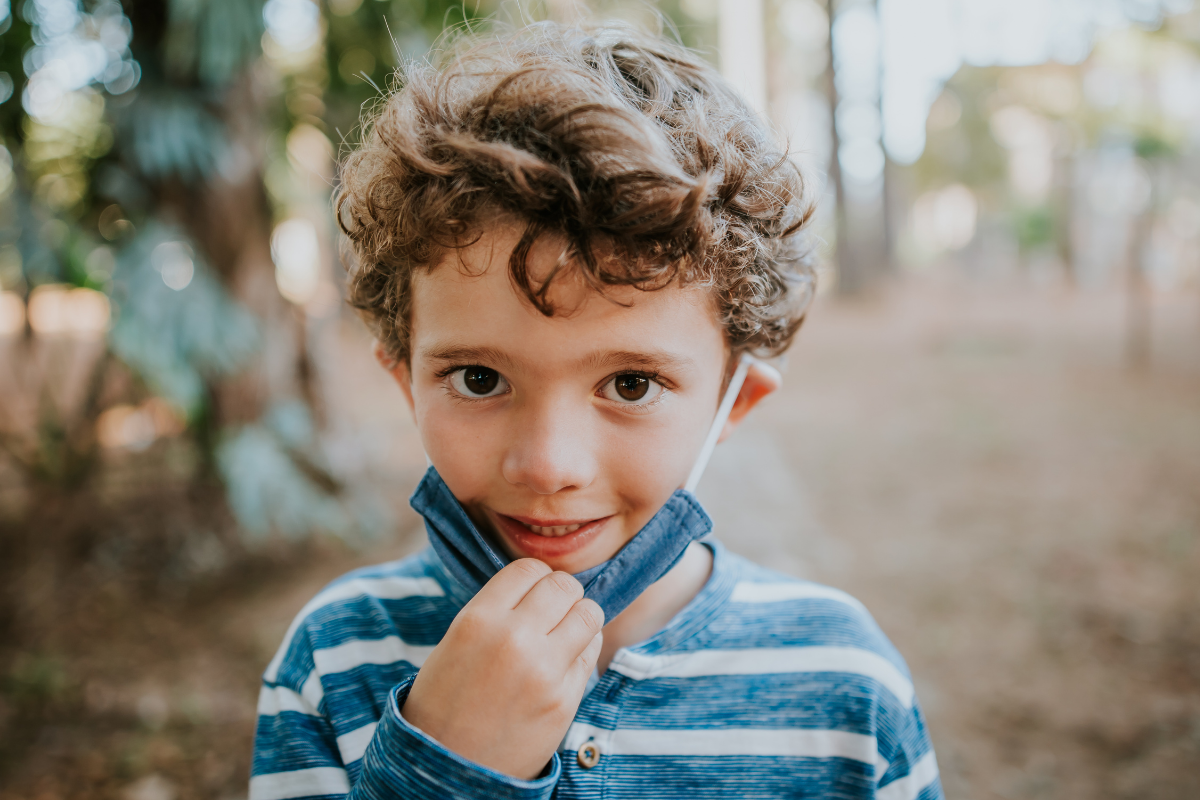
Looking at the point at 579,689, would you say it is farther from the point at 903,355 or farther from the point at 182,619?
the point at 903,355

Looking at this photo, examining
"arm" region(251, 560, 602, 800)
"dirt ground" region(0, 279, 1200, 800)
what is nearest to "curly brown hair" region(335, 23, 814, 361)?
"arm" region(251, 560, 602, 800)

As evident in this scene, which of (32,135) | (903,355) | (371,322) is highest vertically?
(32,135)

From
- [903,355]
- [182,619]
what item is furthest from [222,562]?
[903,355]

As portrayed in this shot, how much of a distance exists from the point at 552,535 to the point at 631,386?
23cm

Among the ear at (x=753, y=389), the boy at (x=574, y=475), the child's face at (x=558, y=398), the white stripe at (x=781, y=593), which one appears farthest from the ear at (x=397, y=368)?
the white stripe at (x=781, y=593)

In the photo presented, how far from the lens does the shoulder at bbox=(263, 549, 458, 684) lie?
118 cm

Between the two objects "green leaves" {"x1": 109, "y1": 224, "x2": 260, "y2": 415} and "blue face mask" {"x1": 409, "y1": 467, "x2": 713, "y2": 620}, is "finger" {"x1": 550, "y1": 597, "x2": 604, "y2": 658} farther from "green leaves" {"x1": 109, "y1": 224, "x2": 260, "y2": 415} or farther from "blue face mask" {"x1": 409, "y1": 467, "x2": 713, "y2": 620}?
"green leaves" {"x1": 109, "y1": 224, "x2": 260, "y2": 415}

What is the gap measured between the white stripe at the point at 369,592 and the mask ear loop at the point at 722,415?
449mm

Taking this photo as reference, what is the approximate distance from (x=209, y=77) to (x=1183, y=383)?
1004cm

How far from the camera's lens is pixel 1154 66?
9125 mm

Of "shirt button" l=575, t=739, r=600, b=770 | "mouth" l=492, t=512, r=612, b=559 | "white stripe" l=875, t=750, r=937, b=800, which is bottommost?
"white stripe" l=875, t=750, r=937, b=800

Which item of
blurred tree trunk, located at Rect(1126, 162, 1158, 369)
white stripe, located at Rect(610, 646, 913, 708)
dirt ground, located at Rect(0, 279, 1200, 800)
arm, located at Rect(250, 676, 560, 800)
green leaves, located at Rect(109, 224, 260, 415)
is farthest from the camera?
blurred tree trunk, located at Rect(1126, 162, 1158, 369)

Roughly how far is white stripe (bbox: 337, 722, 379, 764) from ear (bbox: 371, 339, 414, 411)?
0.49m

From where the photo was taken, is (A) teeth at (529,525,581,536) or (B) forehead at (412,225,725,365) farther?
(A) teeth at (529,525,581,536)
